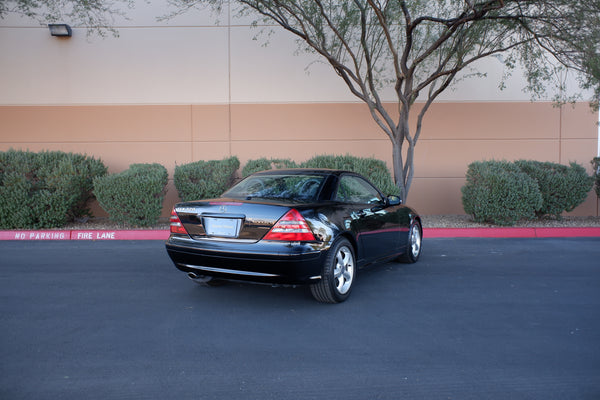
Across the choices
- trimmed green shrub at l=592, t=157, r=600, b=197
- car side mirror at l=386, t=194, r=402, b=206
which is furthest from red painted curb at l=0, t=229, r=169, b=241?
trimmed green shrub at l=592, t=157, r=600, b=197

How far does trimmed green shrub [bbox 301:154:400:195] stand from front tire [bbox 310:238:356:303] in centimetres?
553

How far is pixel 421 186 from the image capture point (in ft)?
42.8

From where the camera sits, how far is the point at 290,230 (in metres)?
4.41

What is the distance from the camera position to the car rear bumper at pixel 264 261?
171 inches

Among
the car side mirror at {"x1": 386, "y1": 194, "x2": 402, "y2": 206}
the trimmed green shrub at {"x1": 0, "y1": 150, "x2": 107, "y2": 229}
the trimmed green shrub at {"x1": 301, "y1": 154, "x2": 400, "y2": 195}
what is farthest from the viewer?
the trimmed green shrub at {"x1": 301, "y1": 154, "x2": 400, "y2": 195}

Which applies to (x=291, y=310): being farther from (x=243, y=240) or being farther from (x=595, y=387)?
(x=595, y=387)

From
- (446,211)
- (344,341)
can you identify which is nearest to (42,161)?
(344,341)

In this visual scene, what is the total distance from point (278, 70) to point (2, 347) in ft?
34.9

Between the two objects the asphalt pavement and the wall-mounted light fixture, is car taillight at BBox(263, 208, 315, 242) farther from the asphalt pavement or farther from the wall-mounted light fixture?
the wall-mounted light fixture

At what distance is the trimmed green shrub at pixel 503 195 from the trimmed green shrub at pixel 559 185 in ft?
1.66

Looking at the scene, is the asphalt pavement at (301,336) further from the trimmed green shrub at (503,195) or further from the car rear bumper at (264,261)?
the trimmed green shrub at (503,195)

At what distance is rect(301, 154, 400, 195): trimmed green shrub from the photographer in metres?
10.4

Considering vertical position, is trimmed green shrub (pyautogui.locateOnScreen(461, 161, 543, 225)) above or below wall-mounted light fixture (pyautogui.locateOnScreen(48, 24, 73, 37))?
below

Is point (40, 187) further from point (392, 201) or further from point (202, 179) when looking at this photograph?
point (392, 201)
